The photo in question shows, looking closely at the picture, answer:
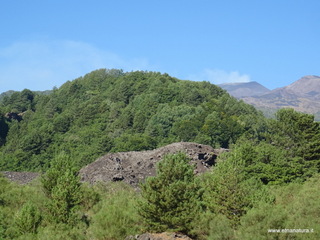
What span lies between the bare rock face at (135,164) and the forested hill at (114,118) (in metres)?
26.9

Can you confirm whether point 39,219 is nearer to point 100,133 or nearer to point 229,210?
point 229,210

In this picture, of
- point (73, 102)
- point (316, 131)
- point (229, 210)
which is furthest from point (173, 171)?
point (73, 102)

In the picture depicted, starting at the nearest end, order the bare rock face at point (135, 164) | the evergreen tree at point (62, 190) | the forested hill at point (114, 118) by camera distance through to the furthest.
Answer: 1. the evergreen tree at point (62, 190)
2. the bare rock face at point (135, 164)
3. the forested hill at point (114, 118)

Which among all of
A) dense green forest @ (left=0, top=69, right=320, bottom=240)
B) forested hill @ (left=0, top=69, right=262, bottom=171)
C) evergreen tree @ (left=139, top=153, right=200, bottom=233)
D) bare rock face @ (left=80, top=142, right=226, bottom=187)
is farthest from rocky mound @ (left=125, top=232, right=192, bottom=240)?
forested hill @ (left=0, top=69, right=262, bottom=171)

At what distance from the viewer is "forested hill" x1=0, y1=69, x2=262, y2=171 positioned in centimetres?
10119

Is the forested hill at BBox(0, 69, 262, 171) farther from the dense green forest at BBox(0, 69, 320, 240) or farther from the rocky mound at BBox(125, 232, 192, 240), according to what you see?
the rocky mound at BBox(125, 232, 192, 240)

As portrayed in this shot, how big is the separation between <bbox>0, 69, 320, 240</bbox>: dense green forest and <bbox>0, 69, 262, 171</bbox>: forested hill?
374 millimetres

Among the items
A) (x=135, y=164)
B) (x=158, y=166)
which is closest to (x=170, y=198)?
(x=158, y=166)

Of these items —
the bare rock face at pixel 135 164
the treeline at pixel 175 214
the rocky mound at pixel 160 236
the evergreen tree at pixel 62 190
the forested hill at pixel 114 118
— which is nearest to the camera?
the treeline at pixel 175 214

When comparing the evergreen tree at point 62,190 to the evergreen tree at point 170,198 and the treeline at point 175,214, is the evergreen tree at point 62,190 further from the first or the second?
the evergreen tree at point 170,198

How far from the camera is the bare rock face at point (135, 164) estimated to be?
5873 centimetres

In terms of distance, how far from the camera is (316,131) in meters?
66.6

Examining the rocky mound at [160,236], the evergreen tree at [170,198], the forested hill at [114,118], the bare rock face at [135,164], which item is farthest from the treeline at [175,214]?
the forested hill at [114,118]

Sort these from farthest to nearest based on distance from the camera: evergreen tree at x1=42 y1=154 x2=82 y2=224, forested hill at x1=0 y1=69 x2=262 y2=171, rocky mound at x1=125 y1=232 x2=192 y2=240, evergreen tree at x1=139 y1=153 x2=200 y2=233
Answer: forested hill at x1=0 y1=69 x2=262 y2=171 < evergreen tree at x1=42 y1=154 x2=82 y2=224 < evergreen tree at x1=139 y1=153 x2=200 y2=233 < rocky mound at x1=125 y1=232 x2=192 y2=240
